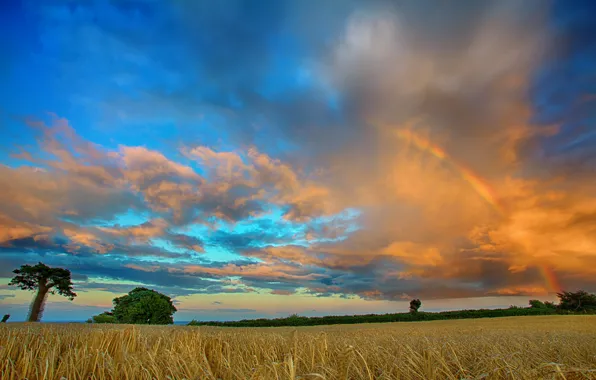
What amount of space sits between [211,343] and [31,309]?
51.6 m

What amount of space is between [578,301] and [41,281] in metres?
107

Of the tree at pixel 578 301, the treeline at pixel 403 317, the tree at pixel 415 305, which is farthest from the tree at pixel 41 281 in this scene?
the tree at pixel 578 301

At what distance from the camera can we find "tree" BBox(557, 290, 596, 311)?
78875 mm

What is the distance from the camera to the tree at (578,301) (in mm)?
78875

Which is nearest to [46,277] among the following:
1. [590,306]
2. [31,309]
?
[31,309]

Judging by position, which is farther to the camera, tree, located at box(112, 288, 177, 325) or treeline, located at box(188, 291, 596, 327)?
treeline, located at box(188, 291, 596, 327)

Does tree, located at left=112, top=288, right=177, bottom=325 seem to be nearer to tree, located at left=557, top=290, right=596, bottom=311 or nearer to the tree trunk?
the tree trunk

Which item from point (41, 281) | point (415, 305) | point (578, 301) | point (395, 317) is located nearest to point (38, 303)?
point (41, 281)

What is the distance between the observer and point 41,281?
47.4 m

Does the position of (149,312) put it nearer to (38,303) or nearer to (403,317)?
(38,303)

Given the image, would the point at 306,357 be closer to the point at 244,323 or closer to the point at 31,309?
the point at 31,309

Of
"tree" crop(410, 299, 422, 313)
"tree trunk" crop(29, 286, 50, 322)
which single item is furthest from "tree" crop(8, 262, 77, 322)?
"tree" crop(410, 299, 422, 313)

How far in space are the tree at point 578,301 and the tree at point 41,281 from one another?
101343 millimetres

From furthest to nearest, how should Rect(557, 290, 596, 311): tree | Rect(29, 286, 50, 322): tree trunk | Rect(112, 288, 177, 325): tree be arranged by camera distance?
Rect(557, 290, 596, 311): tree
Rect(112, 288, 177, 325): tree
Rect(29, 286, 50, 322): tree trunk
